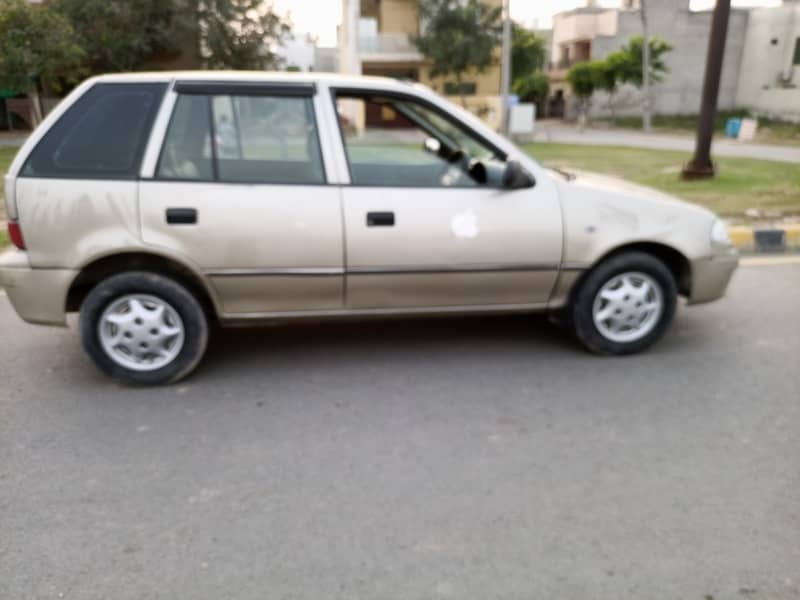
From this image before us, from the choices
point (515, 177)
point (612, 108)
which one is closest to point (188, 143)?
point (515, 177)

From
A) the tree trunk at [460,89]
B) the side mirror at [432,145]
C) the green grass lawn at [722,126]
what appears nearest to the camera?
the side mirror at [432,145]

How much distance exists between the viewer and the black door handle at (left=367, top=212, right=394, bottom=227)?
3.67m

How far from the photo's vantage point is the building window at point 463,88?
114 feet

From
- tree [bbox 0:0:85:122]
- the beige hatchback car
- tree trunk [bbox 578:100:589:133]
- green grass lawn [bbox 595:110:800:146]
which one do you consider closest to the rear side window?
the beige hatchback car

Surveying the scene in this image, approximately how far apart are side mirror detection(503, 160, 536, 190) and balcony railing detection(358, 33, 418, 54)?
32366mm

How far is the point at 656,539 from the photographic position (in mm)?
2426

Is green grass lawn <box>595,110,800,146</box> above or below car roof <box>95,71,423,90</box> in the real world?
below

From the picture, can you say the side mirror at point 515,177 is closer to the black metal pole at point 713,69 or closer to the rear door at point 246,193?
the rear door at point 246,193

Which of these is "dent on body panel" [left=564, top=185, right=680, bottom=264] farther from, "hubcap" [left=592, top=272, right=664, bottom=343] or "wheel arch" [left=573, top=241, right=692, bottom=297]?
"hubcap" [left=592, top=272, right=664, bottom=343]

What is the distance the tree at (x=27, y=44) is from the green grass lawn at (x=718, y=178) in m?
13.8

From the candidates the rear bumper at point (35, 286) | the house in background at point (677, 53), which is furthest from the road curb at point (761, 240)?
the house in background at point (677, 53)

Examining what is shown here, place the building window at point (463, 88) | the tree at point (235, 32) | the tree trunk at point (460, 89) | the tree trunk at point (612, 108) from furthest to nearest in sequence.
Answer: the tree trunk at point (612, 108)
the building window at point (463, 88)
the tree trunk at point (460, 89)
the tree at point (235, 32)

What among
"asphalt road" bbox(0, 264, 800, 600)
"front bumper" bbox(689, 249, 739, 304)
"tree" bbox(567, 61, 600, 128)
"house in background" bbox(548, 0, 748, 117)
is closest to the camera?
"asphalt road" bbox(0, 264, 800, 600)

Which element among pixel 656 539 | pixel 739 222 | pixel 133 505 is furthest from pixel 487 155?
pixel 739 222
